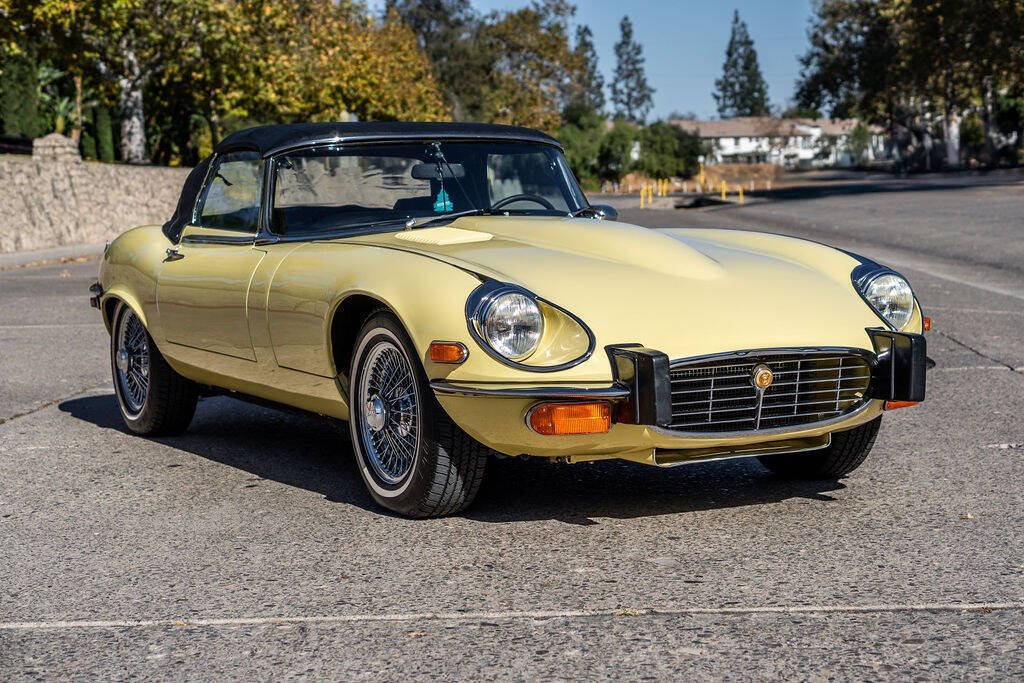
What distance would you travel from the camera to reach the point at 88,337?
37.2ft

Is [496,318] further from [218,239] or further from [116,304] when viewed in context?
[116,304]

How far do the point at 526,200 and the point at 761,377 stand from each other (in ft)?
6.13

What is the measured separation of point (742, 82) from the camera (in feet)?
600

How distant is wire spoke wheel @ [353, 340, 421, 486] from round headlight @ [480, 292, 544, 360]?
0.41m

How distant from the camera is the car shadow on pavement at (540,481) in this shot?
5.11 meters

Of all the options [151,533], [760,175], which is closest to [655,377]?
[151,533]

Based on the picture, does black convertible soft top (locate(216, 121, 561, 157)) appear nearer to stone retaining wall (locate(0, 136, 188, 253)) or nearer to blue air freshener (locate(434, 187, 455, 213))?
blue air freshener (locate(434, 187, 455, 213))

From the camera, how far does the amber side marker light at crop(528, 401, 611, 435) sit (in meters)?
4.48

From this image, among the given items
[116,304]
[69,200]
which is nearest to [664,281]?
[116,304]

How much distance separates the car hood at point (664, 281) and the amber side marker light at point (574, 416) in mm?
228

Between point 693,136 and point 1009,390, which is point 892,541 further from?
point 693,136

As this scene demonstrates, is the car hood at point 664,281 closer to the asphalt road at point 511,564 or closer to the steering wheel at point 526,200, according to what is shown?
the steering wheel at point 526,200

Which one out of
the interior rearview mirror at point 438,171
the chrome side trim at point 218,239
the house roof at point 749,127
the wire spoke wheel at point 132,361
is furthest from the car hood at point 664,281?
the house roof at point 749,127

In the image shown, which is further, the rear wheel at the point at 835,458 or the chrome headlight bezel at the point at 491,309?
the rear wheel at the point at 835,458
